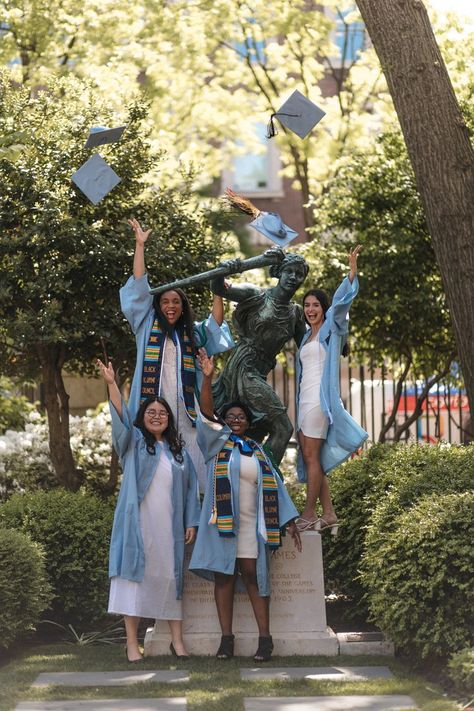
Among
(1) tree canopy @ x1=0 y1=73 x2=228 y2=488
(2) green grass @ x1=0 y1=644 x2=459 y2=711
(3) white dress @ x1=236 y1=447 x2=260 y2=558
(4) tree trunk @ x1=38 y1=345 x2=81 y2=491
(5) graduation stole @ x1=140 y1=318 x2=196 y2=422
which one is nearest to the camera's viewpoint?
(2) green grass @ x1=0 y1=644 x2=459 y2=711

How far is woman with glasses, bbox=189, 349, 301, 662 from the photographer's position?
7.29 meters

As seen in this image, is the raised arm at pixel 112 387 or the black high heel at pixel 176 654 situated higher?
the raised arm at pixel 112 387

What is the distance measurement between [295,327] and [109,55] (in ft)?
40.2

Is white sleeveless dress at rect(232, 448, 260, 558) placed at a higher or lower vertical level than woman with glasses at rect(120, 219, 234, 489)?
lower

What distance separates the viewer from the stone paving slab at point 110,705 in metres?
5.98

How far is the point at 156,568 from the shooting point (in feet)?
24.3

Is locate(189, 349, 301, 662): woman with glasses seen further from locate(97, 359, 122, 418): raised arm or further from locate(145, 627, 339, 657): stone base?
locate(97, 359, 122, 418): raised arm

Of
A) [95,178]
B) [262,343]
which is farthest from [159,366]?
[95,178]

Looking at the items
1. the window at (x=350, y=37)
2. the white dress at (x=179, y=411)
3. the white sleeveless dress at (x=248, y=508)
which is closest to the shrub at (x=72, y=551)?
the white dress at (x=179, y=411)

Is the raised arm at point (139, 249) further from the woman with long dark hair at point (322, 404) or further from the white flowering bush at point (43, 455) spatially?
the white flowering bush at point (43, 455)

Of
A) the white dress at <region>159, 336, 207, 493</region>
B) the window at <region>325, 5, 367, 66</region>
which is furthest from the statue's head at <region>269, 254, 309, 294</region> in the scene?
the window at <region>325, 5, 367, 66</region>

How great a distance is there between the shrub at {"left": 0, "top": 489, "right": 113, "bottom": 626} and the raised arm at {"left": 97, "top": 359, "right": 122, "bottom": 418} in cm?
138

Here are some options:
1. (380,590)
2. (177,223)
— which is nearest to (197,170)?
(177,223)

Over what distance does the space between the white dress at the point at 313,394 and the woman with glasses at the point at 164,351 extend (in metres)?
0.75
